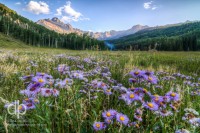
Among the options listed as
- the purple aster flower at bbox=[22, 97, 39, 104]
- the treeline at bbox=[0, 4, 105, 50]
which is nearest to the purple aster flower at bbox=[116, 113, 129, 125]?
the purple aster flower at bbox=[22, 97, 39, 104]

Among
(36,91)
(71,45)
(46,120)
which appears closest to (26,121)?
(46,120)

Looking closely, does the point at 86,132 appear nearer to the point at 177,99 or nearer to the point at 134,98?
the point at 134,98

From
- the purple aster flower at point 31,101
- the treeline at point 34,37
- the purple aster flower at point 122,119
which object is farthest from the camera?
the treeline at point 34,37

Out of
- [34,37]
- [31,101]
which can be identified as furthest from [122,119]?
[34,37]

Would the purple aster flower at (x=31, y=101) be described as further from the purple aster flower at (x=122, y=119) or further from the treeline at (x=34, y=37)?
the treeline at (x=34, y=37)

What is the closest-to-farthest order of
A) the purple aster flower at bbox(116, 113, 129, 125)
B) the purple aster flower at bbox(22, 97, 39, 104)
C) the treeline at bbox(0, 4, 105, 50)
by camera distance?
the purple aster flower at bbox(116, 113, 129, 125) → the purple aster flower at bbox(22, 97, 39, 104) → the treeline at bbox(0, 4, 105, 50)

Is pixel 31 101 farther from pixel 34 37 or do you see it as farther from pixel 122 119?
pixel 34 37

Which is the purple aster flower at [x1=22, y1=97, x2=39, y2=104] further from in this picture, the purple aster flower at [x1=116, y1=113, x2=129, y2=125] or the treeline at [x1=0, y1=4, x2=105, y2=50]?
the treeline at [x1=0, y1=4, x2=105, y2=50]

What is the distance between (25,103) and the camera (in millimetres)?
2078

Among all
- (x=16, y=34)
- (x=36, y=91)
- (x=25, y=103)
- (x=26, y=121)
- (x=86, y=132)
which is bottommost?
(x=86, y=132)

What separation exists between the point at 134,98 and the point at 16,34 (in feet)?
360

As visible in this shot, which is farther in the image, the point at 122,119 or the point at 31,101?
the point at 31,101

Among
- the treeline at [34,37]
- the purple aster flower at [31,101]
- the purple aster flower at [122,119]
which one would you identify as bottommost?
the purple aster flower at [122,119]

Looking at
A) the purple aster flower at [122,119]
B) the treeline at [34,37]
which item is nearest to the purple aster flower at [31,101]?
the purple aster flower at [122,119]
